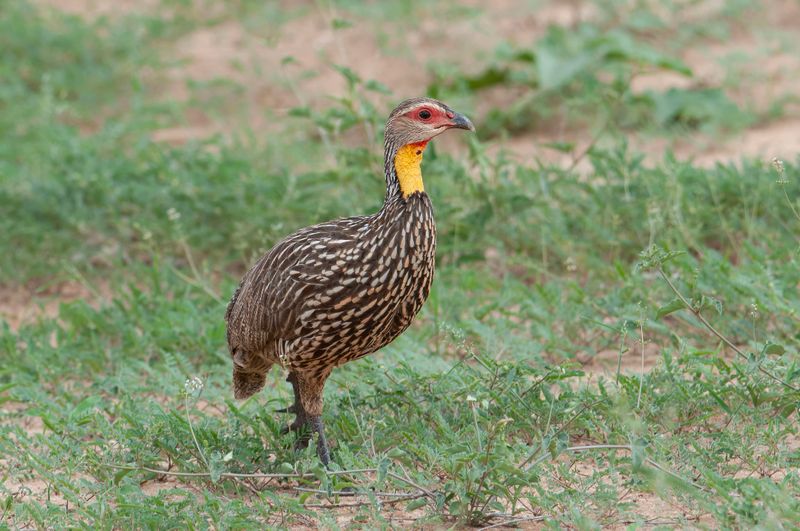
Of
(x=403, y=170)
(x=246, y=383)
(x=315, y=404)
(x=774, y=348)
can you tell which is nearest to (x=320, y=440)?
(x=315, y=404)

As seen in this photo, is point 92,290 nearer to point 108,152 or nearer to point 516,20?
point 108,152

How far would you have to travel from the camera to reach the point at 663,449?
169 inches

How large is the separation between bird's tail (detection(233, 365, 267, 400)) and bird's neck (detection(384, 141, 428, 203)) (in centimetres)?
100

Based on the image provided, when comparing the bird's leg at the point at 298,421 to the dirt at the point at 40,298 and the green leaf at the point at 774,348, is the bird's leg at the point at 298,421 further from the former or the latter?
the dirt at the point at 40,298

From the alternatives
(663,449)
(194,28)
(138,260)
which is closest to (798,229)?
(663,449)

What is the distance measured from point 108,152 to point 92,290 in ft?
8.10

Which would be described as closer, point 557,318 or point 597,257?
point 557,318

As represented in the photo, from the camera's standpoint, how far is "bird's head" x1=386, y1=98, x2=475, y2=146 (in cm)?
479

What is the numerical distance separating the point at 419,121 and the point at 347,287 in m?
0.77

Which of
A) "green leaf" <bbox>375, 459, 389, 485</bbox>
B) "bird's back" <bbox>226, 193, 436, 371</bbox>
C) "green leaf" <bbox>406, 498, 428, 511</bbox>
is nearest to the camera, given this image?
"green leaf" <bbox>375, 459, 389, 485</bbox>

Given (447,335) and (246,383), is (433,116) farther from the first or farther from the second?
(246,383)

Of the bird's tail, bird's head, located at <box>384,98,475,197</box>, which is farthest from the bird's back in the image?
the bird's tail

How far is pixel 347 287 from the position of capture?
4.48m

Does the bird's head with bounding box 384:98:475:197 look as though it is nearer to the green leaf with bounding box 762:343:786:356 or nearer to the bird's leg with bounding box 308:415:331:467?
Result: the bird's leg with bounding box 308:415:331:467
